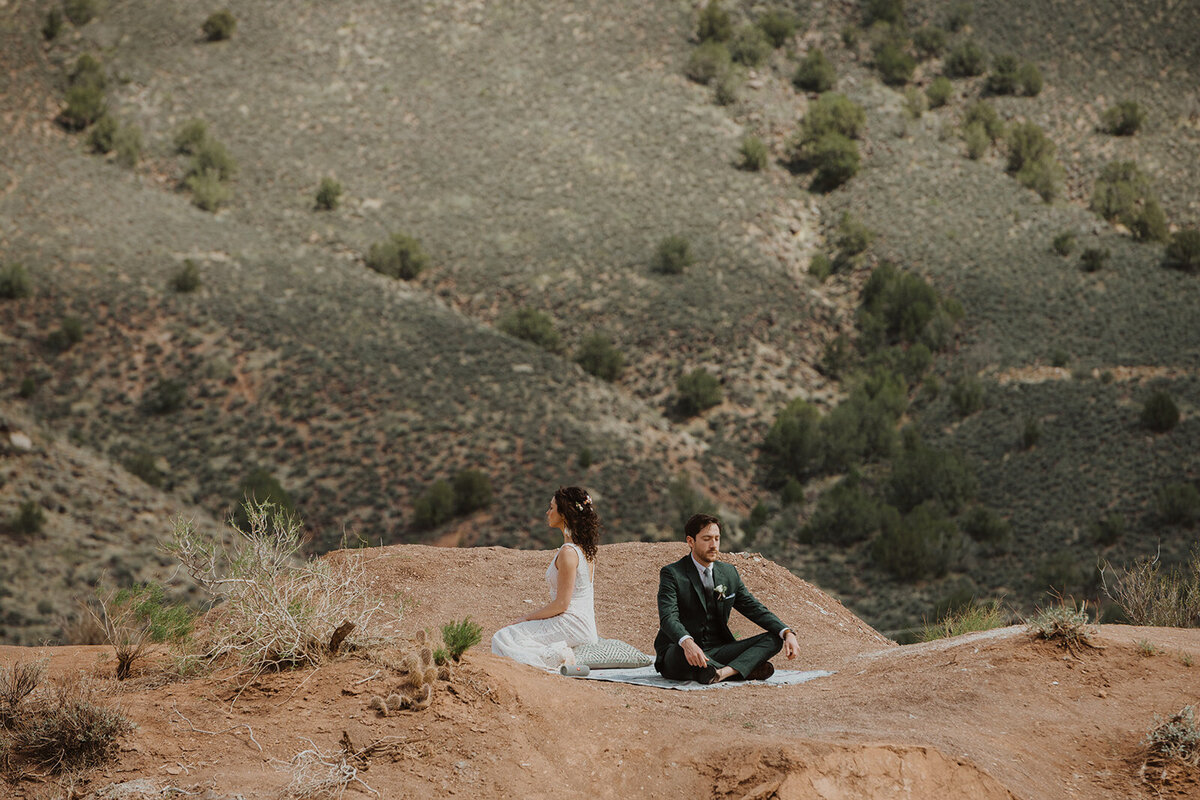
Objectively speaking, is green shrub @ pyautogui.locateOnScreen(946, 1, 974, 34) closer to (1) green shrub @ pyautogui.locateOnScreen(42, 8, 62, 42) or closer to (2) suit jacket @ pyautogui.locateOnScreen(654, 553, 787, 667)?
(1) green shrub @ pyautogui.locateOnScreen(42, 8, 62, 42)

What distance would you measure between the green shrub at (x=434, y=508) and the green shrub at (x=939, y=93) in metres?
34.4

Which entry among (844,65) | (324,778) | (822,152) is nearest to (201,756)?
(324,778)

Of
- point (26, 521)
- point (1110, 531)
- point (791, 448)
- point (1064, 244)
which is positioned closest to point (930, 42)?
point (1064, 244)

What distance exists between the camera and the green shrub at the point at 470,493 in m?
30.0

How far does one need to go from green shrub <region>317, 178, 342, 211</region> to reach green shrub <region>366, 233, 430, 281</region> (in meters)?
3.76

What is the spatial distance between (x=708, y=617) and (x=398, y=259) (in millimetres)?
34969

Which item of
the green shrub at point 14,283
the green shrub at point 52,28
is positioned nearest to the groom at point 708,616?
the green shrub at point 14,283

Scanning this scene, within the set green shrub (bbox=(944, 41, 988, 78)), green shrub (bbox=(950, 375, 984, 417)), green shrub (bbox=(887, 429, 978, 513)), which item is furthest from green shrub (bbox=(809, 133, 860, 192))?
green shrub (bbox=(887, 429, 978, 513))

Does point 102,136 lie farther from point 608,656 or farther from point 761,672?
point 761,672

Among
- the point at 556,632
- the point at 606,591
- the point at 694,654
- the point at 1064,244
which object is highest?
the point at 694,654

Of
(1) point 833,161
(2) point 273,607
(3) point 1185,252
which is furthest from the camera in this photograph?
(1) point 833,161

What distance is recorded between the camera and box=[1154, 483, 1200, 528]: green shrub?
2777 centimetres

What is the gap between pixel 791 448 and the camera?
1373 inches

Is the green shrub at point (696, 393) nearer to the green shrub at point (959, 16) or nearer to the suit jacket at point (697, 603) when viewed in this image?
the suit jacket at point (697, 603)
